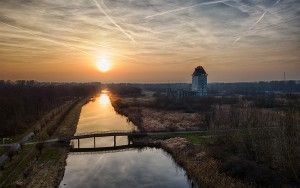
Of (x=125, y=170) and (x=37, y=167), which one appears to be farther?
(x=125, y=170)

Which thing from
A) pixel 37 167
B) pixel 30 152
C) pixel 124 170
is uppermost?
pixel 30 152

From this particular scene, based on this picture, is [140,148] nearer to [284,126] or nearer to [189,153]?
[189,153]

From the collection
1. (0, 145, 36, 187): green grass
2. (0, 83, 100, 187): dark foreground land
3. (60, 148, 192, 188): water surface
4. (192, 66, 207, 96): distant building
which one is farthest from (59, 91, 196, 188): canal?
(192, 66, 207, 96): distant building

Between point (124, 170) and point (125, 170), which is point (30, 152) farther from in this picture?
point (125, 170)

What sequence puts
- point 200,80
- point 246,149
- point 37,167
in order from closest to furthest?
point 37,167
point 246,149
point 200,80

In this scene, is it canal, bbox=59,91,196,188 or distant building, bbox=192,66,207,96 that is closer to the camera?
canal, bbox=59,91,196,188

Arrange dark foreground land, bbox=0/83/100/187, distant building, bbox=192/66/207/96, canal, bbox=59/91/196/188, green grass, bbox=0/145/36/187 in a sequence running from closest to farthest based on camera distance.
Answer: green grass, bbox=0/145/36/187 < dark foreground land, bbox=0/83/100/187 < canal, bbox=59/91/196/188 < distant building, bbox=192/66/207/96

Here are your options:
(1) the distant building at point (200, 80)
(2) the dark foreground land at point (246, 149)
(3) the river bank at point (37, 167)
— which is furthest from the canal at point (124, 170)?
(1) the distant building at point (200, 80)

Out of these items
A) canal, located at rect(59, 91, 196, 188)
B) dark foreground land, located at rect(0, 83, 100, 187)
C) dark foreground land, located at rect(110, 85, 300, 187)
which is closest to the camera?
dark foreground land, located at rect(110, 85, 300, 187)

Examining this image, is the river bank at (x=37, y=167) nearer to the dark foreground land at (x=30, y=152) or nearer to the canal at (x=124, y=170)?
the dark foreground land at (x=30, y=152)

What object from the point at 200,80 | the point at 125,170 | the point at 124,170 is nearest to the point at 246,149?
the point at 125,170

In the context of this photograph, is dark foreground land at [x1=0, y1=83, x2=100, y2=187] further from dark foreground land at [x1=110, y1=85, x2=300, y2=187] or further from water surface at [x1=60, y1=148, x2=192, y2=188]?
dark foreground land at [x1=110, y1=85, x2=300, y2=187]

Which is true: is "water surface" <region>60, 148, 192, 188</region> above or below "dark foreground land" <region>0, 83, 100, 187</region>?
below
